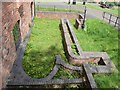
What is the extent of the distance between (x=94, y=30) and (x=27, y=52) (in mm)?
5699

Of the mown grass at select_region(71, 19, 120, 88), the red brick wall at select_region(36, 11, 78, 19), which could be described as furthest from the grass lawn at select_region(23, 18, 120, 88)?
the red brick wall at select_region(36, 11, 78, 19)

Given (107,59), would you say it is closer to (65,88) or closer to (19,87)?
(65,88)

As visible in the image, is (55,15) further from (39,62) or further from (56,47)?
(39,62)

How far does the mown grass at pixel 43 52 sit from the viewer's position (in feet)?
25.5

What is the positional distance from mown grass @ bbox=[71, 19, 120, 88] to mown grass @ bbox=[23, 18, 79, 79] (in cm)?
131

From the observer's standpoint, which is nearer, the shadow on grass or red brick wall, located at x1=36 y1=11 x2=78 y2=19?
the shadow on grass

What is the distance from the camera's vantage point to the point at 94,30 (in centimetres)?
1325

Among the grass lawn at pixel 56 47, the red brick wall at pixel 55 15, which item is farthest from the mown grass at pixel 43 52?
the red brick wall at pixel 55 15

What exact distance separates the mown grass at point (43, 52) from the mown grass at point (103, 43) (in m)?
1.31

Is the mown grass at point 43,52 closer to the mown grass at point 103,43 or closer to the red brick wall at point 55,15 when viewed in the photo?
the mown grass at point 103,43

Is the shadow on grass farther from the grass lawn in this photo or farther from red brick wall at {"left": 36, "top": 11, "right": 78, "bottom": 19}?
red brick wall at {"left": 36, "top": 11, "right": 78, "bottom": 19}

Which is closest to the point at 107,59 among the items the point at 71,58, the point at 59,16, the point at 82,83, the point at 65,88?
the point at 71,58

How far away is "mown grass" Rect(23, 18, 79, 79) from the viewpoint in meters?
7.77

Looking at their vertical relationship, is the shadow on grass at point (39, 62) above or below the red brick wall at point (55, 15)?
below
